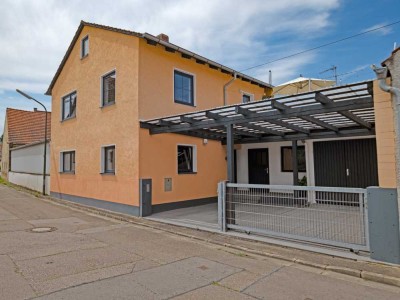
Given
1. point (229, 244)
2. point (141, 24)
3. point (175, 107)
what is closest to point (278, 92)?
point (175, 107)

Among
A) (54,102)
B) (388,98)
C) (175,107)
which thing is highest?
(54,102)

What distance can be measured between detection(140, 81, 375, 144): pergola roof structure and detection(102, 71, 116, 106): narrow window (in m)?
2.71

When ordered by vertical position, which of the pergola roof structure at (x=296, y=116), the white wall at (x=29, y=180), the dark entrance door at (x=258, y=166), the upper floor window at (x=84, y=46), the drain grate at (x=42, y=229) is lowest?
the drain grate at (x=42, y=229)

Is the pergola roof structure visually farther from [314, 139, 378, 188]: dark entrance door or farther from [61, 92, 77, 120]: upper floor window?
[61, 92, 77, 120]: upper floor window

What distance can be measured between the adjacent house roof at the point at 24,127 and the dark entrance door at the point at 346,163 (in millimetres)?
25674

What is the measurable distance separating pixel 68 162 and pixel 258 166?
988cm

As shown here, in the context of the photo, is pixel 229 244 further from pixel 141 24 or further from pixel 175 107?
pixel 141 24

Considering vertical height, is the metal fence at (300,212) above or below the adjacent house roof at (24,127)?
below

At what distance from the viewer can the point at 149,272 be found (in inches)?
193

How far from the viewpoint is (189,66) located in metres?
12.2

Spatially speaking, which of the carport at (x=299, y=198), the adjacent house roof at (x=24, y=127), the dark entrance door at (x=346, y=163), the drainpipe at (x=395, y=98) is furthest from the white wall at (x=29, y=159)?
the drainpipe at (x=395, y=98)

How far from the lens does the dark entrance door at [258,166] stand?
14.2 m

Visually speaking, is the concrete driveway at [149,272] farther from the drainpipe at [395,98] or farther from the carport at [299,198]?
the drainpipe at [395,98]

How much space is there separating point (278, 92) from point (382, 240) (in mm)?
11852
